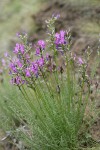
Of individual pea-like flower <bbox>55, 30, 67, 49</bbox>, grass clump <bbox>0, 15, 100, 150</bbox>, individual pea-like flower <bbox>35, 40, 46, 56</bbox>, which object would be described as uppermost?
individual pea-like flower <bbox>55, 30, 67, 49</bbox>

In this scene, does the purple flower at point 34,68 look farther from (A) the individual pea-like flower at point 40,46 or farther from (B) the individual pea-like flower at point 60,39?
(B) the individual pea-like flower at point 60,39

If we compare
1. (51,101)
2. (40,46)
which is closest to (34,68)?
(40,46)

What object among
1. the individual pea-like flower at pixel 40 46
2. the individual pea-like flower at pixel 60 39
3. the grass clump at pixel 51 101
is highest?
the individual pea-like flower at pixel 60 39

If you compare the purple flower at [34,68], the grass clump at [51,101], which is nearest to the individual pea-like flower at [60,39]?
the grass clump at [51,101]

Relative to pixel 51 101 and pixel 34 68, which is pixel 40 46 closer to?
pixel 34 68

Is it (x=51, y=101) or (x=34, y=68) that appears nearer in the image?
(x=34, y=68)

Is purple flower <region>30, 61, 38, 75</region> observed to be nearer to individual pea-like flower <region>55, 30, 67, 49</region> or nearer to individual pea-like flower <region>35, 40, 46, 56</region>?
individual pea-like flower <region>35, 40, 46, 56</region>

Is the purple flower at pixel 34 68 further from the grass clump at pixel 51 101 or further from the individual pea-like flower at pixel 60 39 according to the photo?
the individual pea-like flower at pixel 60 39

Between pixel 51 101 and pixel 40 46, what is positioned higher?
pixel 40 46

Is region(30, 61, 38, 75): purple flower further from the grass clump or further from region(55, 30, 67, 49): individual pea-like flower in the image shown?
region(55, 30, 67, 49): individual pea-like flower

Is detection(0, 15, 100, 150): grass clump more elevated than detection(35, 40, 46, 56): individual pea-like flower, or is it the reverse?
detection(35, 40, 46, 56): individual pea-like flower

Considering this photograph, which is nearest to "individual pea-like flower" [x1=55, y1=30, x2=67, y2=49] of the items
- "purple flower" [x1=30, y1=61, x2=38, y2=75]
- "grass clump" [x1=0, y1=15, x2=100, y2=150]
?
"grass clump" [x1=0, y1=15, x2=100, y2=150]

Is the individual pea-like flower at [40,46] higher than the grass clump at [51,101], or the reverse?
the individual pea-like flower at [40,46]
